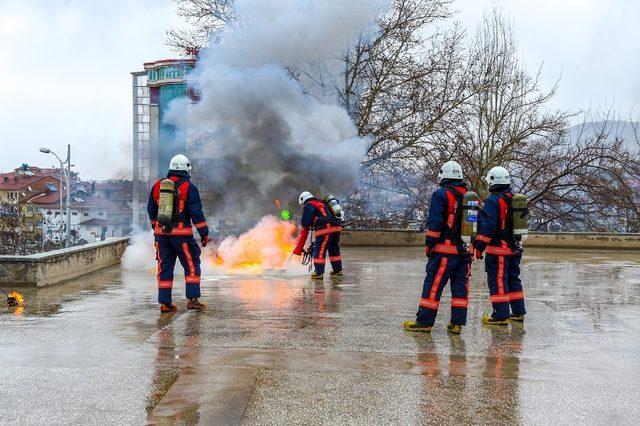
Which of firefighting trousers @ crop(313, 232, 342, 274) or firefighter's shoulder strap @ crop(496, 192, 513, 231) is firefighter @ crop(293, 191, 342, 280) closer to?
firefighting trousers @ crop(313, 232, 342, 274)

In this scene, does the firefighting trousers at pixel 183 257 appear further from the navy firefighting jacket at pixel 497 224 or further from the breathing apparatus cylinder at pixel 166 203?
the navy firefighting jacket at pixel 497 224

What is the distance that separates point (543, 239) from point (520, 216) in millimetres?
13706

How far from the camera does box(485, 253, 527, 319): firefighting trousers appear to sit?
22.4ft

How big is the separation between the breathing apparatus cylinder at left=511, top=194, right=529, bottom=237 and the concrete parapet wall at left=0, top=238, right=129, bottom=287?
6802 millimetres

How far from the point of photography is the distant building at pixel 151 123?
15773mm

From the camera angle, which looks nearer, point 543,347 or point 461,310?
point 543,347

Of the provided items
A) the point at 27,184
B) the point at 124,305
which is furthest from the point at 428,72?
the point at 27,184

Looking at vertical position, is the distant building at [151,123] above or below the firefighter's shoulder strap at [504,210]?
above

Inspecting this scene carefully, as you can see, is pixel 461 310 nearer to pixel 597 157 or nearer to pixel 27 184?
pixel 597 157

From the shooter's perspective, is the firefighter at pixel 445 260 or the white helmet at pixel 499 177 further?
the white helmet at pixel 499 177

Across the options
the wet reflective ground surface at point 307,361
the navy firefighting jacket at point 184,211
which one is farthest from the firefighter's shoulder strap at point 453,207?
the navy firefighting jacket at point 184,211

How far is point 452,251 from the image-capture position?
6.43 meters

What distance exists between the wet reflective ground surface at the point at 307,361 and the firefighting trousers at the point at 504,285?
26 cm

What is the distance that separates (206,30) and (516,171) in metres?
14.3
